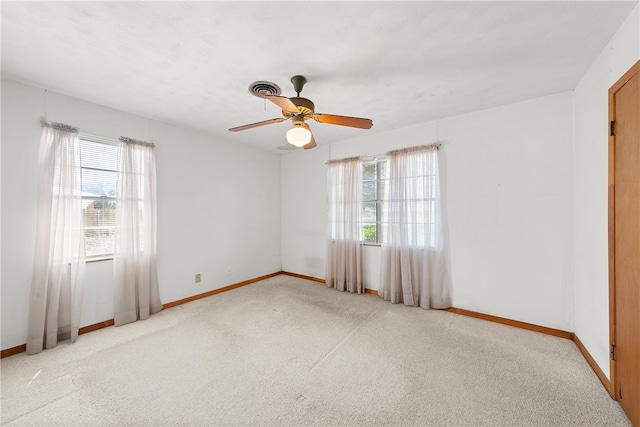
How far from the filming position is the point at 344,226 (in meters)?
4.02

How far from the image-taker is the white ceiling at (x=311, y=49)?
147cm

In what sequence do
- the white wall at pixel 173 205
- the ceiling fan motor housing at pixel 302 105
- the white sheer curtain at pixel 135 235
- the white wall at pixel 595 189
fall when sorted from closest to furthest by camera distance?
the white wall at pixel 595 189, the ceiling fan motor housing at pixel 302 105, the white wall at pixel 173 205, the white sheer curtain at pixel 135 235

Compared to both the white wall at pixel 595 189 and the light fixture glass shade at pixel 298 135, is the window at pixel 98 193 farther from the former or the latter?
the white wall at pixel 595 189

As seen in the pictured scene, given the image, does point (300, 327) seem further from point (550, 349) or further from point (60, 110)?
point (60, 110)

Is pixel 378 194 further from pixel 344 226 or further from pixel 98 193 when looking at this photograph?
pixel 98 193

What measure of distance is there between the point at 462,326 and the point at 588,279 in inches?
46.5

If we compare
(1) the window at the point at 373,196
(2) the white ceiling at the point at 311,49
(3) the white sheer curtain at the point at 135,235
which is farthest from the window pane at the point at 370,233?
(3) the white sheer curtain at the point at 135,235

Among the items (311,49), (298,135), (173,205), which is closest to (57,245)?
(173,205)

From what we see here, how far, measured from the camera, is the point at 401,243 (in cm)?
342

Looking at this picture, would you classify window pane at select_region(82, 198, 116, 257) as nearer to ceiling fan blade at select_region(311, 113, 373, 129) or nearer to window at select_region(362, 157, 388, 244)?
ceiling fan blade at select_region(311, 113, 373, 129)

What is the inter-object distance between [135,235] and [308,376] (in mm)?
2548

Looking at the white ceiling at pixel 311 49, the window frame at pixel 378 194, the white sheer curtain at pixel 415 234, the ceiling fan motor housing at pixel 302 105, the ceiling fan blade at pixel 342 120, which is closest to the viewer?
the white ceiling at pixel 311 49

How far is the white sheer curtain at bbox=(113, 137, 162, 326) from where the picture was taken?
2.82 meters

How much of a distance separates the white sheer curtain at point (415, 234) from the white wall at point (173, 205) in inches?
93.0
